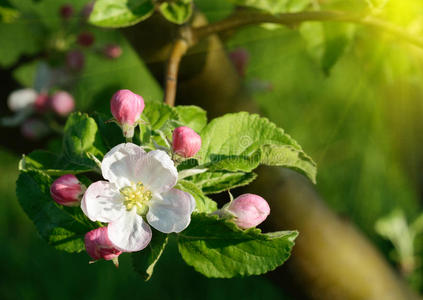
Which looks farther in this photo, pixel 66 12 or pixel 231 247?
pixel 66 12

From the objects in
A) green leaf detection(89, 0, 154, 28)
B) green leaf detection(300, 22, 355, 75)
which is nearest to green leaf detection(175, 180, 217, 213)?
green leaf detection(89, 0, 154, 28)

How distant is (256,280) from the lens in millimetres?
2500

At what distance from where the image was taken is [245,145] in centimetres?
66

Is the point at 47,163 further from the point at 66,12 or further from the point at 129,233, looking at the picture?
the point at 66,12

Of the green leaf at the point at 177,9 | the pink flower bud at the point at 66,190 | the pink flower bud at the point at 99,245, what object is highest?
the green leaf at the point at 177,9

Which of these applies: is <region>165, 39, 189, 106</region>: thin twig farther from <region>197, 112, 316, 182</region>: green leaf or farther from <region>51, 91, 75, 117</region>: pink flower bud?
<region>51, 91, 75, 117</region>: pink flower bud

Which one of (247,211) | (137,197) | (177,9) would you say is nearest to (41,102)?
(177,9)

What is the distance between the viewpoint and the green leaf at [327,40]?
103 cm

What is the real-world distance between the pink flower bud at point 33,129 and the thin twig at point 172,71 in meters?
0.62

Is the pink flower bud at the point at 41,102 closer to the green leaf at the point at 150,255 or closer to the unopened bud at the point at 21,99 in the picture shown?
the unopened bud at the point at 21,99

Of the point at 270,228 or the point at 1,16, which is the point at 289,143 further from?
the point at 1,16

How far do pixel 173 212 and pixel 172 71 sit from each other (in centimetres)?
24

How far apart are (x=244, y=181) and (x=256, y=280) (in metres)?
1.93

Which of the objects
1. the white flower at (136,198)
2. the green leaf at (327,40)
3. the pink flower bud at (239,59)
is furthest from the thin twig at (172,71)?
the pink flower bud at (239,59)
